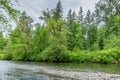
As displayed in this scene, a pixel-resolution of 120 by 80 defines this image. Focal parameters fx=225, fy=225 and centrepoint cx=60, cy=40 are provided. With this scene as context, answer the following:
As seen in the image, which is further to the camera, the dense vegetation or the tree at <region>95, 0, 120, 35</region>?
the tree at <region>95, 0, 120, 35</region>

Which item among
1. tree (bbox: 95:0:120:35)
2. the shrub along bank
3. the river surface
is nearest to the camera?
the river surface

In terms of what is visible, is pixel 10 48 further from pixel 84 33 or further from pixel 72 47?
pixel 84 33

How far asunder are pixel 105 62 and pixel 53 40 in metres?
14.5

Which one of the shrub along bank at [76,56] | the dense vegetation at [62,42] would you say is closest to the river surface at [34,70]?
the dense vegetation at [62,42]

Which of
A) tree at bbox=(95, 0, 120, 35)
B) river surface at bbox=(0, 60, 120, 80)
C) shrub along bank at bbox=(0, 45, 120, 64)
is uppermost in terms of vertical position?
tree at bbox=(95, 0, 120, 35)

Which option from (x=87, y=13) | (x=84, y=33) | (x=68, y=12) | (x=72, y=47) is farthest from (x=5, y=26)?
(x=87, y=13)

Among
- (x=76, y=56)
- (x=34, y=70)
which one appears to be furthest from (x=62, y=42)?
(x=34, y=70)

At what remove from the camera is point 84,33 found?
88.8 metres

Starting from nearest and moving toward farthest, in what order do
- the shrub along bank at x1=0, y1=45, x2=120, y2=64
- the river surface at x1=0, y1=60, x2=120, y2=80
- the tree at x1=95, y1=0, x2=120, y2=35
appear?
1. the river surface at x1=0, y1=60, x2=120, y2=80
2. the shrub along bank at x1=0, y1=45, x2=120, y2=64
3. the tree at x1=95, y1=0, x2=120, y2=35

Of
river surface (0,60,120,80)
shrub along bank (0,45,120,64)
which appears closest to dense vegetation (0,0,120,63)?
shrub along bank (0,45,120,64)

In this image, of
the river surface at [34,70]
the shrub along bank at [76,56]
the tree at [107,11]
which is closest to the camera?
the river surface at [34,70]

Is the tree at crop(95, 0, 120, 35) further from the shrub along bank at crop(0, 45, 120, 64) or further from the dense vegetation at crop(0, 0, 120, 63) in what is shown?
the shrub along bank at crop(0, 45, 120, 64)

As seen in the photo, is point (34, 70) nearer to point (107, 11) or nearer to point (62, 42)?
point (62, 42)

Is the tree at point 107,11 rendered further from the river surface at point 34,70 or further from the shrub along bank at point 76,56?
the river surface at point 34,70
